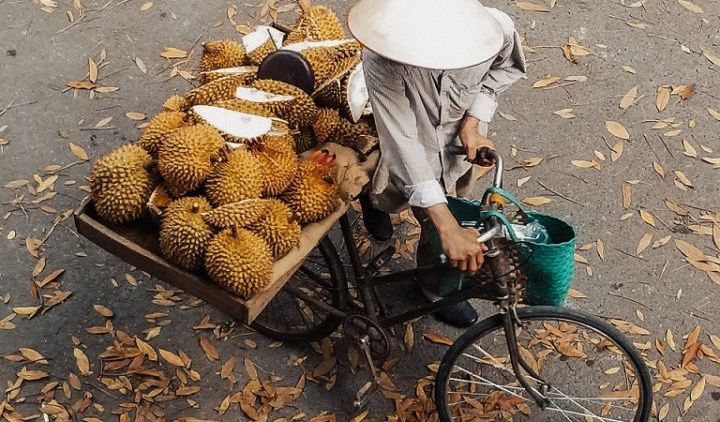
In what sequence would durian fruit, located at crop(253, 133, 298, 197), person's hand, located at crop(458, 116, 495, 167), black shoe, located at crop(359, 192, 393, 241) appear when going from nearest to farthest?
durian fruit, located at crop(253, 133, 298, 197), person's hand, located at crop(458, 116, 495, 167), black shoe, located at crop(359, 192, 393, 241)

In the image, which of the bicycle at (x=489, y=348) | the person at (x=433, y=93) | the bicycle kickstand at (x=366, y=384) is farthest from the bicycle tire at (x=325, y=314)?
the person at (x=433, y=93)

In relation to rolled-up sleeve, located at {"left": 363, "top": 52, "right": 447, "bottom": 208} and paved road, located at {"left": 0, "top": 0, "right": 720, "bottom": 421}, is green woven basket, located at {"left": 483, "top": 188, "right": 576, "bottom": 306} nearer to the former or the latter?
rolled-up sleeve, located at {"left": 363, "top": 52, "right": 447, "bottom": 208}

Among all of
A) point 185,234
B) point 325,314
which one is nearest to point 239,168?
point 185,234

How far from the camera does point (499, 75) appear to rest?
8.63 feet

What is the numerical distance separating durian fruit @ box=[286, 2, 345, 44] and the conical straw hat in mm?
807

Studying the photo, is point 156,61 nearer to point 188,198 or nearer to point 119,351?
point 119,351

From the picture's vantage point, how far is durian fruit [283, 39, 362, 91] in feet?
8.65

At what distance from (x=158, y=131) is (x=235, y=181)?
317 mm

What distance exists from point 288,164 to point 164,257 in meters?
0.44

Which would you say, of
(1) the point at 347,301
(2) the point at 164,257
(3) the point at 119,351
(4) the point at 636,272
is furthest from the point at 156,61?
(4) the point at 636,272

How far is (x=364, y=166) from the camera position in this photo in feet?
8.14

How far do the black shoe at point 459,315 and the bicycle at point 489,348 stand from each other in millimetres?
101

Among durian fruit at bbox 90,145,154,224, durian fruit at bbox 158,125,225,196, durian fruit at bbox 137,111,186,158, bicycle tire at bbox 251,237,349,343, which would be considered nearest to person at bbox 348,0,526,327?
bicycle tire at bbox 251,237,349,343

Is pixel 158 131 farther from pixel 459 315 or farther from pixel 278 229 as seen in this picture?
pixel 459 315
